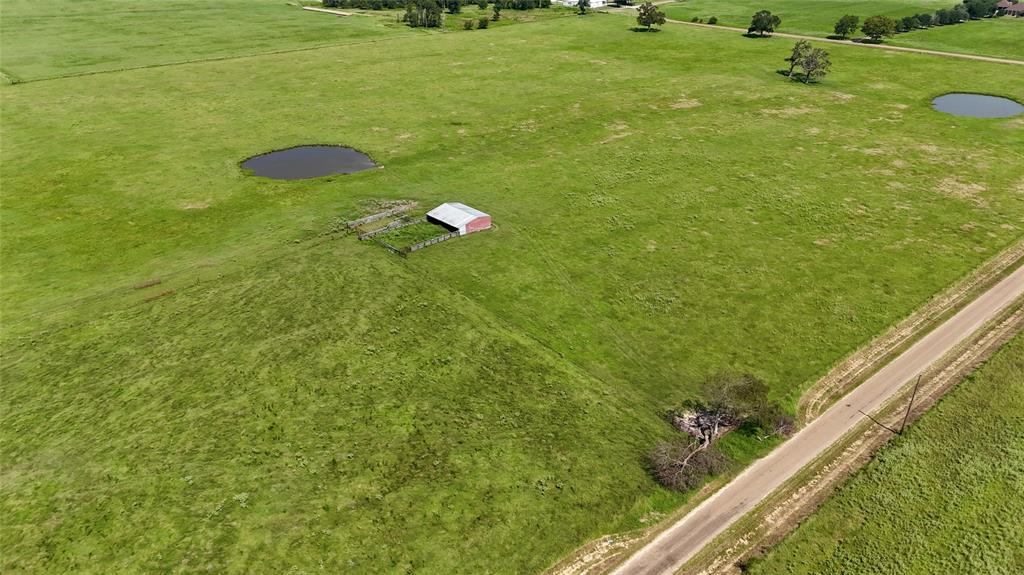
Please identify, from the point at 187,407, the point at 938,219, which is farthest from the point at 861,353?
the point at 187,407

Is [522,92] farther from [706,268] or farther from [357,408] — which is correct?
[357,408]

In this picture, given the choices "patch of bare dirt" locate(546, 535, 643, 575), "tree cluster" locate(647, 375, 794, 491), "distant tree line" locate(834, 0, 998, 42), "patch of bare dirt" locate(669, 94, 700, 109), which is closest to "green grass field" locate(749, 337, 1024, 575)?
"tree cluster" locate(647, 375, 794, 491)

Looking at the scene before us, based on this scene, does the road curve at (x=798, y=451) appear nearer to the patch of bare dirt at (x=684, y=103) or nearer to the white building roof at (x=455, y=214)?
the white building roof at (x=455, y=214)

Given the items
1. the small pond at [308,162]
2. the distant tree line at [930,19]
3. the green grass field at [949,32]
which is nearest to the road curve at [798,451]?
the small pond at [308,162]

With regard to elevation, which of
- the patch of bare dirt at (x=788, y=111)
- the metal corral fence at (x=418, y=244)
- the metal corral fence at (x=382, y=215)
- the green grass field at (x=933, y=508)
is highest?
the patch of bare dirt at (x=788, y=111)

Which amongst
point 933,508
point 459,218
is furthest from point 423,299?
point 933,508

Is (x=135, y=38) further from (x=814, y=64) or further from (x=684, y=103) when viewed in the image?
(x=814, y=64)
